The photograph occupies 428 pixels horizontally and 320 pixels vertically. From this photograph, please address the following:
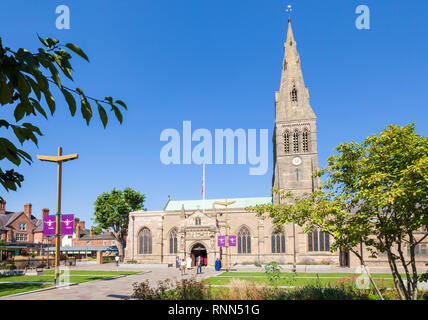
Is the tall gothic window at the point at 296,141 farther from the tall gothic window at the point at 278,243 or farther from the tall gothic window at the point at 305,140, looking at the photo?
the tall gothic window at the point at 278,243

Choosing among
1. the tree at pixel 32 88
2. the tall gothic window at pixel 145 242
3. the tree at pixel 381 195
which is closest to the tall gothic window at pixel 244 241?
the tall gothic window at pixel 145 242

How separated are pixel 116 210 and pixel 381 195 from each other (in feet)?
179

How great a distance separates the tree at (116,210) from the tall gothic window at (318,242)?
3218cm

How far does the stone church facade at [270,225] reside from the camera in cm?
4862

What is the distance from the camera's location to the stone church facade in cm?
4862

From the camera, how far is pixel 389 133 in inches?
483

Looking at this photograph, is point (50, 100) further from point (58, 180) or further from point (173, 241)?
point (173, 241)

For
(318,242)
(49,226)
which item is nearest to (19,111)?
(49,226)

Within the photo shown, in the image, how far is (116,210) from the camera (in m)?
59.8
